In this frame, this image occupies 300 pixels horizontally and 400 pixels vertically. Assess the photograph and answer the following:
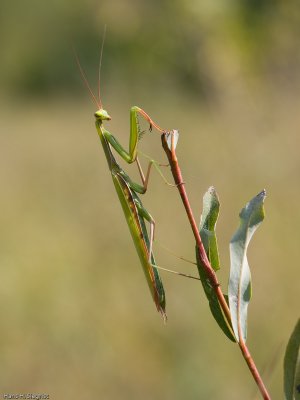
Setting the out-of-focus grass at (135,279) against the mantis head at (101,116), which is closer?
the mantis head at (101,116)

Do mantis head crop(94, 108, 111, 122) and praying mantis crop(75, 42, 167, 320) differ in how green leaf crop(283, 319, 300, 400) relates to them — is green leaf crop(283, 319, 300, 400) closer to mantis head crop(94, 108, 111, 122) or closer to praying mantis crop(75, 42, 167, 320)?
praying mantis crop(75, 42, 167, 320)

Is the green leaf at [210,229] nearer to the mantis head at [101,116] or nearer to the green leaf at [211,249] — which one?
the green leaf at [211,249]

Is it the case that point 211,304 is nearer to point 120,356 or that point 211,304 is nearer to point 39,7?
point 120,356

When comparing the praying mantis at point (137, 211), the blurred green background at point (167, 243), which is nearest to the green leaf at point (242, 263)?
the blurred green background at point (167, 243)

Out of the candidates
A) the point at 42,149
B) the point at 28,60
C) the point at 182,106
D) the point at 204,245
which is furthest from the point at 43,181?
the point at 28,60

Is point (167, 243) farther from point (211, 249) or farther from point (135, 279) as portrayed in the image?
point (211, 249)

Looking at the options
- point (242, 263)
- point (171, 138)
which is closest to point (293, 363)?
point (242, 263)

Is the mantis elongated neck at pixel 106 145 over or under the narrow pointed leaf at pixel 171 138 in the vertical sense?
over
